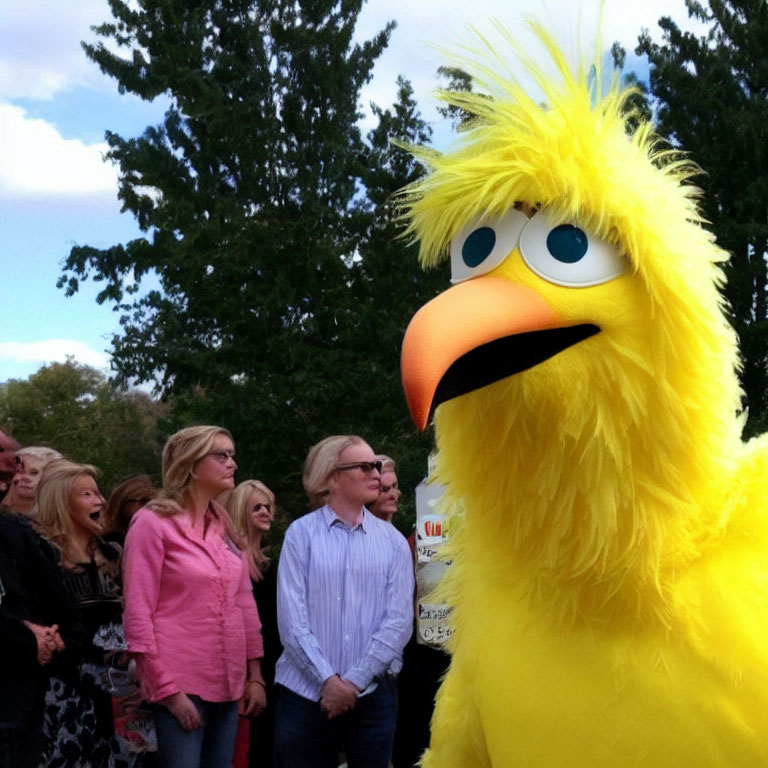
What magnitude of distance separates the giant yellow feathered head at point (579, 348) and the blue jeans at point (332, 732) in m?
2.22

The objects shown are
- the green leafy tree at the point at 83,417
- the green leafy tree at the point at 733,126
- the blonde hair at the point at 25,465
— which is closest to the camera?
the blonde hair at the point at 25,465

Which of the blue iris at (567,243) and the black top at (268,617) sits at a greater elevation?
the blue iris at (567,243)

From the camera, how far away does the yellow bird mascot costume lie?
169cm

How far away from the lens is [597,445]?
170 centimetres

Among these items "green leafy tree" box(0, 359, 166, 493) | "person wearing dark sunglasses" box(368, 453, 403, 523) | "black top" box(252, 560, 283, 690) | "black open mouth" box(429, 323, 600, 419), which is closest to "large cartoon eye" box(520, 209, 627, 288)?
"black open mouth" box(429, 323, 600, 419)

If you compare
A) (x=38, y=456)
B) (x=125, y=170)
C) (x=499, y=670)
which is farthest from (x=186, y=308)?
(x=499, y=670)

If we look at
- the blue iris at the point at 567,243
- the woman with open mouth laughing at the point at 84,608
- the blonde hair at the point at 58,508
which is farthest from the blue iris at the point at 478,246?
the blonde hair at the point at 58,508

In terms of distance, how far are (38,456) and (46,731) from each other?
156 centimetres

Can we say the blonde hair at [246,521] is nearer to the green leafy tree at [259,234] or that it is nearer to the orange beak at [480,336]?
the orange beak at [480,336]

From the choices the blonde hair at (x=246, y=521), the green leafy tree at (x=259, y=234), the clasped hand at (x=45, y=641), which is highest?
the green leafy tree at (x=259, y=234)

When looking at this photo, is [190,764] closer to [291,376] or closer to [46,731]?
[46,731]

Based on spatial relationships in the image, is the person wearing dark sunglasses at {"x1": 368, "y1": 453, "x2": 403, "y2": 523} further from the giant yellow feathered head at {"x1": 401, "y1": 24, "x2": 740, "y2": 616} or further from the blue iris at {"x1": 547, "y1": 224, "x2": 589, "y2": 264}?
the blue iris at {"x1": 547, "y1": 224, "x2": 589, "y2": 264}

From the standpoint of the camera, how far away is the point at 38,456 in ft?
16.4

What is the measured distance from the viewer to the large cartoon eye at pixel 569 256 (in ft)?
5.68
